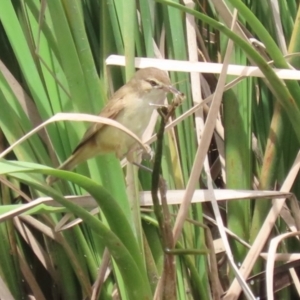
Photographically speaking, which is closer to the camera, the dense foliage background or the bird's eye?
the dense foliage background

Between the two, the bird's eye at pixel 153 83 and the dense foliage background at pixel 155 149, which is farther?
the bird's eye at pixel 153 83

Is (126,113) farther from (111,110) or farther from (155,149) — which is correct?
(155,149)

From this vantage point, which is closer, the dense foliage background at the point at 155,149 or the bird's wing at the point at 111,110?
the dense foliage background at the point at 155,149

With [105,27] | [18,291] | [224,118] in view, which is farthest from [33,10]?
[18,291]

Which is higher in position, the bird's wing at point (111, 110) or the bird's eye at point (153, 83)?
the bird's eye at point (153, 83)

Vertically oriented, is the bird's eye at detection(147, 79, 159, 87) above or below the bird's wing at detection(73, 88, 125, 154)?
above

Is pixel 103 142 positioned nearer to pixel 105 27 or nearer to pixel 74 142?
pixel 74 142

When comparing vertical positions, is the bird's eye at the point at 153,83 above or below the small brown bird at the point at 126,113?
above
